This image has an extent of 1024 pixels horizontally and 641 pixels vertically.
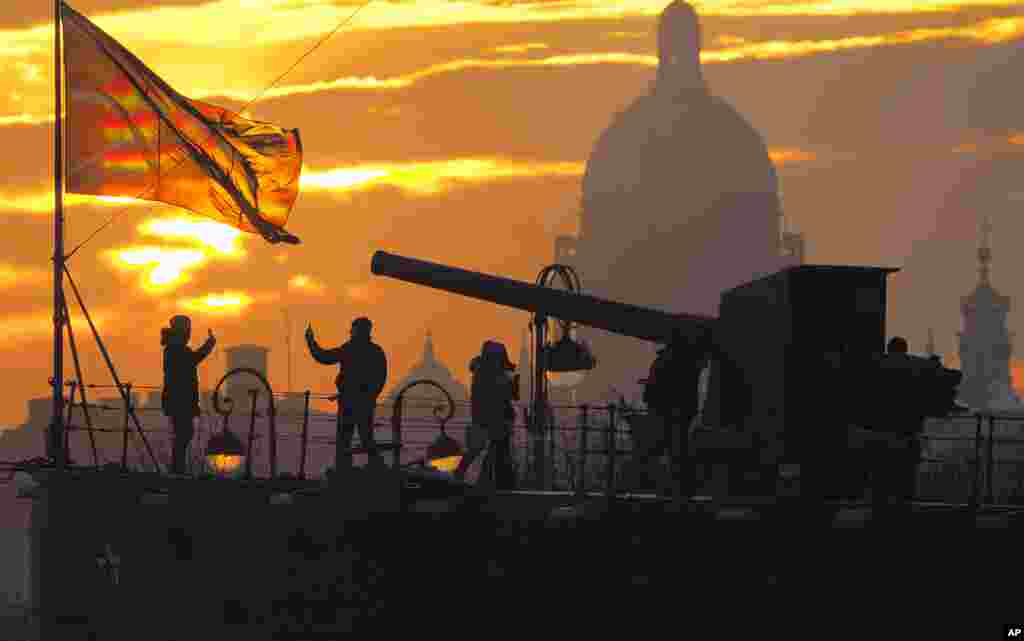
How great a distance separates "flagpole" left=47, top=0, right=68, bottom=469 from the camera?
106 ft

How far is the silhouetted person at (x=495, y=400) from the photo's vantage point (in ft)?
99.6

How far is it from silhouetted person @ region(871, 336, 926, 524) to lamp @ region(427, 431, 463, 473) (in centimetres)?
503

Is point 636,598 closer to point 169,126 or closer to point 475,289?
point 475,289

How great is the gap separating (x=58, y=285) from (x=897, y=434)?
10.6 meters

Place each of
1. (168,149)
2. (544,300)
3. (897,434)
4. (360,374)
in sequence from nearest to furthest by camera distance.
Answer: (897,434)
(360,374)
(544,300)
(168,149)

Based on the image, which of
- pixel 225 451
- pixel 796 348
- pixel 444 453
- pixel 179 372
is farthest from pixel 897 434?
pixel 179 372

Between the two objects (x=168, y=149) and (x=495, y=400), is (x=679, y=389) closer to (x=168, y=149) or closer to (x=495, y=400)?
(x=495, y=400)

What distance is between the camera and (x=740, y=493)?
30.5 m

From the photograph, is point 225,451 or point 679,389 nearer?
point 679,389

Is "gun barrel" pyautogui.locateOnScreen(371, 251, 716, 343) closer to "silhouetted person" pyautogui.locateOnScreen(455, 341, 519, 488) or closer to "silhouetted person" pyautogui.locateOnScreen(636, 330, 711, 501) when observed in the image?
"silhouetted person" pyautogui.locateOnScreen(455, 341, 519, 488)

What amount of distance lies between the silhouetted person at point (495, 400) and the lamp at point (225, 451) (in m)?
2.74

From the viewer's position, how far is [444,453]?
3086cm

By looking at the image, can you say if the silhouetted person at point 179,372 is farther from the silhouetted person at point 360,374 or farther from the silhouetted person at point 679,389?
the silhouetted person at point 679,389

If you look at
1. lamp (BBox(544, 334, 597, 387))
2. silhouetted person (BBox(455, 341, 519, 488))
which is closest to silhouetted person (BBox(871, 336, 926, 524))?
silhouetted person (BBox(455, 341, 519, 488))
